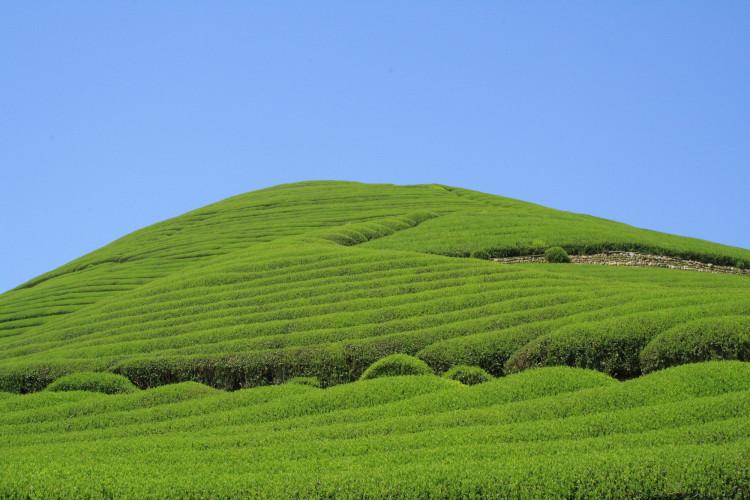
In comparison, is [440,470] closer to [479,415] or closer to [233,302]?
[479,415]

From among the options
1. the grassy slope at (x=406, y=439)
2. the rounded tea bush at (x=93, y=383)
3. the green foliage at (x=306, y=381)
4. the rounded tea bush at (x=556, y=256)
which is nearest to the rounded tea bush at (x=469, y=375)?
the grassy slope at (x=406, y=439)

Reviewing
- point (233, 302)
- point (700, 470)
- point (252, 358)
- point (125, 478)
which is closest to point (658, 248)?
point (233, 302)

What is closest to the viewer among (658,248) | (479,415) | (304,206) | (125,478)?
(125,478)

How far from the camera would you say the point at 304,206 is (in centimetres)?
6128

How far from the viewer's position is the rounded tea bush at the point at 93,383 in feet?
76.7

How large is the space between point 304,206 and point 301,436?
4553cm

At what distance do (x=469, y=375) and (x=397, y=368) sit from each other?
196 centimetres

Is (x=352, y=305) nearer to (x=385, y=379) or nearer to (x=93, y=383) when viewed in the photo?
(x=385, y=379)

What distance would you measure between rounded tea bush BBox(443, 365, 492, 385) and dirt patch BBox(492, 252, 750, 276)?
19.7m

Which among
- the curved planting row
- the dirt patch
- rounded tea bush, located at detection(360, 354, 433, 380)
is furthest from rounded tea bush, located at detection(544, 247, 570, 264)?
rounded tea bush, located at detection(360, 354, 433, 380)

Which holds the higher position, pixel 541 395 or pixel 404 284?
pixel 404 284

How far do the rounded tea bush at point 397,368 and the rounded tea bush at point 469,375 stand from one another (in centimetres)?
67

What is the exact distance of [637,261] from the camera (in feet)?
135

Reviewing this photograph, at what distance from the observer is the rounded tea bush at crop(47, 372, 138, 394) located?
23.4m
